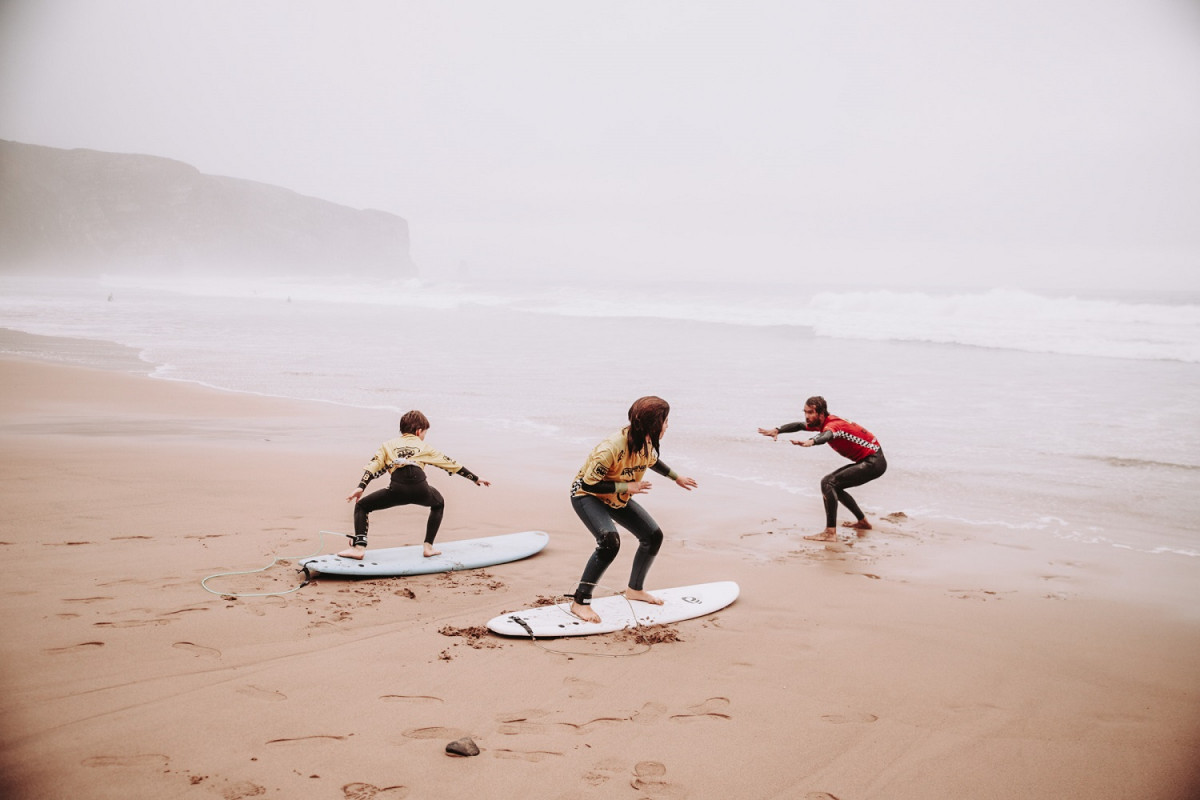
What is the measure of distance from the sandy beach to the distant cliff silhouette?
6484 centimetres

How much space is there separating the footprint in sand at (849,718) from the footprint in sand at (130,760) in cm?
302

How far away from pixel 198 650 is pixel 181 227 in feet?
405

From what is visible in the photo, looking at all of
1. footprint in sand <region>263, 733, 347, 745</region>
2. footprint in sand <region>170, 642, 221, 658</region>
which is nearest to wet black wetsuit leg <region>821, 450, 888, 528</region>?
footprint in sand <region>263, 733, 347, 745</region>

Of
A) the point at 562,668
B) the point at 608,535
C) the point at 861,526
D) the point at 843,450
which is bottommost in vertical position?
the point at 562,668

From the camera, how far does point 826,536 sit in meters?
7.45

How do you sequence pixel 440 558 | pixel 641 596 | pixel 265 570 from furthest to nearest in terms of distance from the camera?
pixel 440 558 < pixel 265 570 < pixel 641 596

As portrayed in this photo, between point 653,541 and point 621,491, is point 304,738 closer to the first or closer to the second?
point 621,491

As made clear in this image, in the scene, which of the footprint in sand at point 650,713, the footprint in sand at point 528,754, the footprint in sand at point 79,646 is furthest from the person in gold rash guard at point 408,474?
the footprint in sand at point 528,754

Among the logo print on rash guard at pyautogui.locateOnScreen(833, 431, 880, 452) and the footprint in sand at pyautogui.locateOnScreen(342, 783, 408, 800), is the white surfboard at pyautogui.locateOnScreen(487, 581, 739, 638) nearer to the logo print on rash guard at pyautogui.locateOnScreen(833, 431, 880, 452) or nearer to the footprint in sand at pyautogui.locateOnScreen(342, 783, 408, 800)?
the footprint in sand at pyautogui.locateOnScreen(342, 783, 408, 800)

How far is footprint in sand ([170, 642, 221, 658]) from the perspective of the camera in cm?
412

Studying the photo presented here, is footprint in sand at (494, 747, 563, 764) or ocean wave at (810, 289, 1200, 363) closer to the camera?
footprint in sand at (494, 747, 563, 764)

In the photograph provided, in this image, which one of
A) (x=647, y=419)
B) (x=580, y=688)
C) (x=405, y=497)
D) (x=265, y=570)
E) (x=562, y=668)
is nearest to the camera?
(x=580, y=688)

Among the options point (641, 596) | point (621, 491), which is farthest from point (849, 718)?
point (621, 491)

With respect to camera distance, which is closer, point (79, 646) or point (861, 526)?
point (79, 646)
